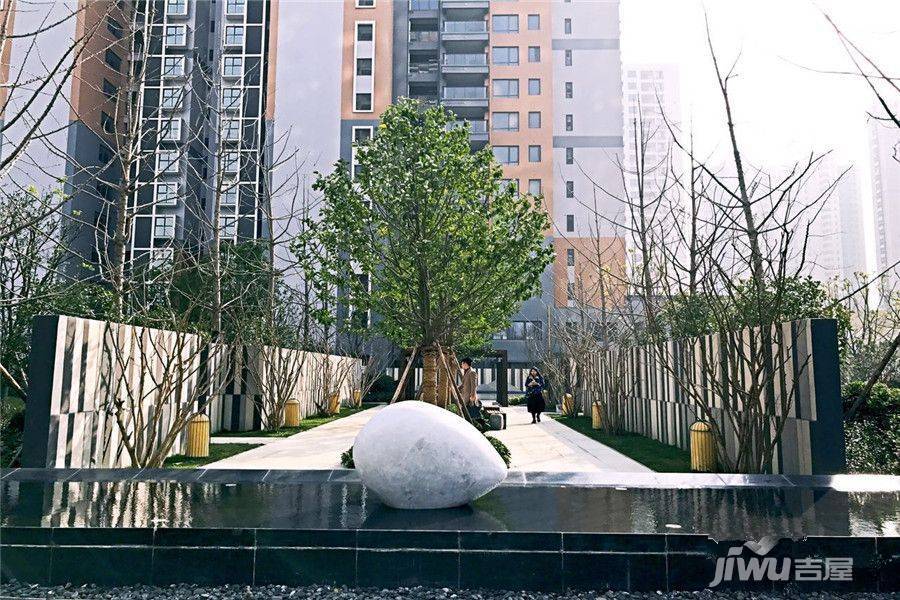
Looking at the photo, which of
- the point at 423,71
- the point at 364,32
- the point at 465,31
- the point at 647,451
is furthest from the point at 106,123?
the point at 465,31

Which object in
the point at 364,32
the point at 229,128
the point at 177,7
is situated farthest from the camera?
the point at 177,7

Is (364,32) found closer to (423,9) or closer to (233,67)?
(423,9)

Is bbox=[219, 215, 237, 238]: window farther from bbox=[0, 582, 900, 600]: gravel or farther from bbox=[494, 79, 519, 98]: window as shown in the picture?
bbox=[494, 79, 519, 98]: window

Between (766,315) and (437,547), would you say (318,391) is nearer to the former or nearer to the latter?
(766,315)

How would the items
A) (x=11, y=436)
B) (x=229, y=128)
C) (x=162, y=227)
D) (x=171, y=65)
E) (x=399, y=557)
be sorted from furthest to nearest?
(x=162, y=227)
(x=171, y=65)
(x=229, y=128)
(x=11, y=436)
(x=399, y=557)

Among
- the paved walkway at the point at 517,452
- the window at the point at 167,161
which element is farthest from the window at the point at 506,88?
the paved walkway at the point at 517,452

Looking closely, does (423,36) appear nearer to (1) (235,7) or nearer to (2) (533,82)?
(2) (533,82)

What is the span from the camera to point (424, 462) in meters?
4.48

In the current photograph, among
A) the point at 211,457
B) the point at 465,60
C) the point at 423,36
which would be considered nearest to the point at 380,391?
the point at 211,457

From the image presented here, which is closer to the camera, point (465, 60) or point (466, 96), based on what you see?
point (466, 96)

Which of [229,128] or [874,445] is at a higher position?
[229,128]

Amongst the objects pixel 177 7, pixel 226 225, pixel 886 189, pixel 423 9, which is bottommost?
pixel 226 225

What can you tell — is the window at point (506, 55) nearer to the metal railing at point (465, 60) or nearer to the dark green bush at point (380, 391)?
the metal railing at point (465, 60)

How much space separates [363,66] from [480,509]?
1471 inches
